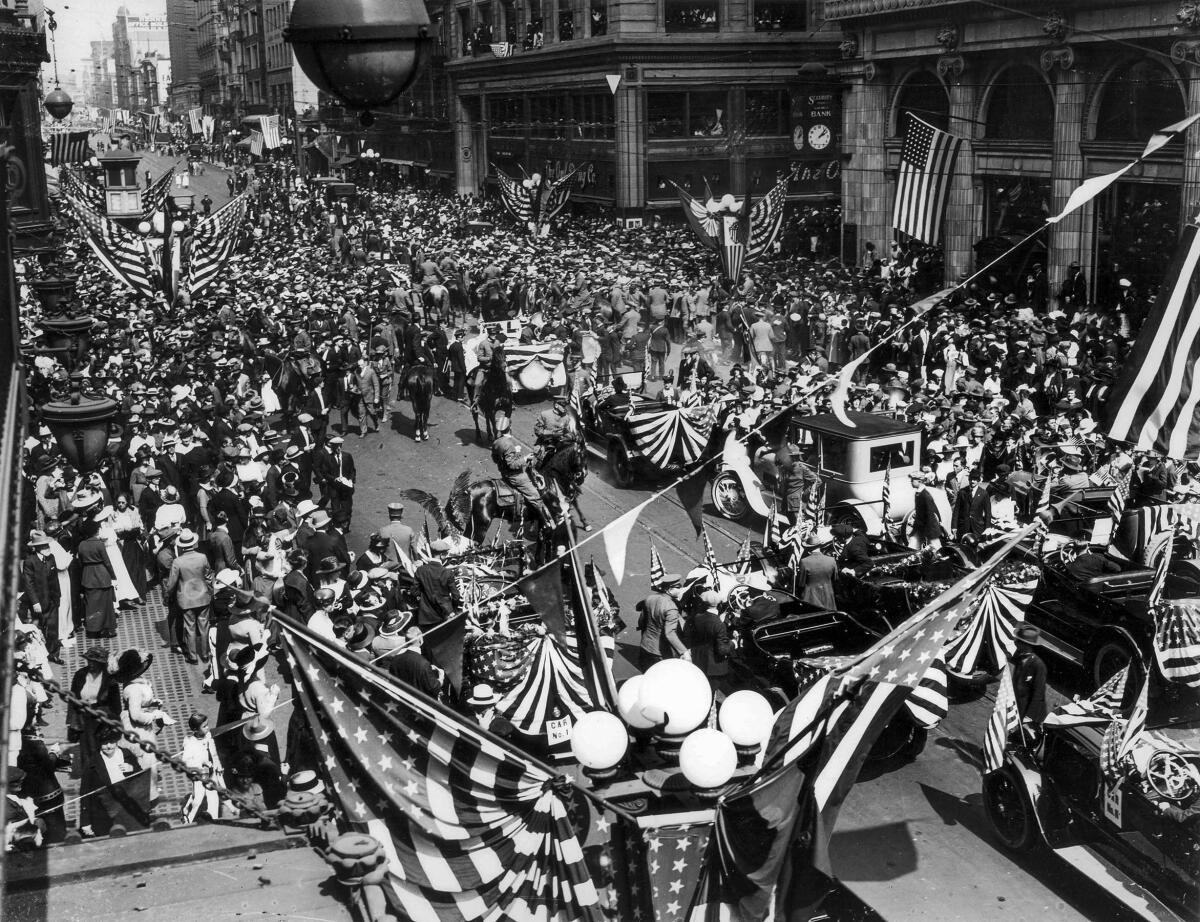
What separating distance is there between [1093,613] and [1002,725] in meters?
3.75

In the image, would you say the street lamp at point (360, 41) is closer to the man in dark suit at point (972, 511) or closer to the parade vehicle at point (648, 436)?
the man in dark suit at point (972, 511)

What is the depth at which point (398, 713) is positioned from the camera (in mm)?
7305

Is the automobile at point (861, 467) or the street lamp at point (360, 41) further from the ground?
the street lamp at point (360, 41)

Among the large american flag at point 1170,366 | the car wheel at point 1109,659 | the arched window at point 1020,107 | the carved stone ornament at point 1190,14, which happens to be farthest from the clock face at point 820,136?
the large american flag at point 1170,366

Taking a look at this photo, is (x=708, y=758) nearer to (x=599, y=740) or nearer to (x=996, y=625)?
(x=599, y=740)

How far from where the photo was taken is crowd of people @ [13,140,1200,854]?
12.3 m

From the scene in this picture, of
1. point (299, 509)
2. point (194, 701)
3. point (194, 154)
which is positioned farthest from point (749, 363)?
point (194, 154)

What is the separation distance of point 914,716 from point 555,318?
829 inches

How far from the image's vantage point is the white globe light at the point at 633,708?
304 inches

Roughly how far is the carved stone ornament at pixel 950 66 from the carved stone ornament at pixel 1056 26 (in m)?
4.07

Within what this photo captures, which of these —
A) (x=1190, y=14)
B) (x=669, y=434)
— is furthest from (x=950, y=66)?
(x=669, y=434)

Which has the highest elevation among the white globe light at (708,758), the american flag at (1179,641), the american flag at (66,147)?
the american flag at (66,147)

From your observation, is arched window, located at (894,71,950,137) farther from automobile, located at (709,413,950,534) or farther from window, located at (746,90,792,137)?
automobile, located at (709,413,950,534)

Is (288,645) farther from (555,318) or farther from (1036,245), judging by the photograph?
(1036,245)
